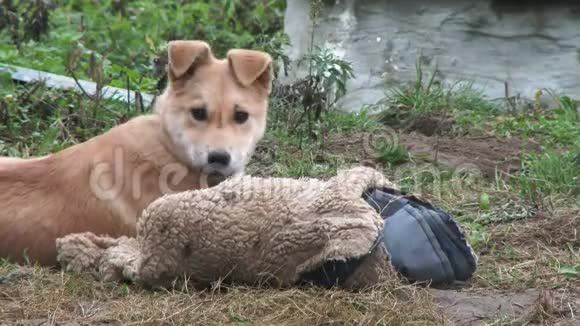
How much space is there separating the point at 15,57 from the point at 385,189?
4.56m

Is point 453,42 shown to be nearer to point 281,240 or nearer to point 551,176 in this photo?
point 551,176

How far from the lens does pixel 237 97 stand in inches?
197


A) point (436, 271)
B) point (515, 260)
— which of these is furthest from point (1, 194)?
point (515, 260)

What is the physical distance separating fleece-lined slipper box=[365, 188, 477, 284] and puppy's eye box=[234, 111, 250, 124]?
922 millimetres

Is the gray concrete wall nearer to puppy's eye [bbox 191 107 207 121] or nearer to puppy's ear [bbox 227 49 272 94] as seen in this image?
Result: puppy's ear [bbox 227 49 272 94]

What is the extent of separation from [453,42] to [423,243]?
473 cm

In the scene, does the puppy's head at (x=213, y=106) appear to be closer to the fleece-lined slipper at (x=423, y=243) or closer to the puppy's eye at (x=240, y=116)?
the puppy's eye at (x=240, y=116)

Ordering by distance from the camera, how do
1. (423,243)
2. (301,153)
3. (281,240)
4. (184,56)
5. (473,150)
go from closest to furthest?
(281,240) → (423,243) → (184,56) → (301,153) → (473,150)

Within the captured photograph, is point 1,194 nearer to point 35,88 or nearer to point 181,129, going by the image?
point 181,129

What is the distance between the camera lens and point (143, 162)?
483 centimetres

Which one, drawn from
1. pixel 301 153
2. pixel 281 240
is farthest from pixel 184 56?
pixel 301 153

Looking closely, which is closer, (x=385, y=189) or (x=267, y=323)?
(x=267, y=323)

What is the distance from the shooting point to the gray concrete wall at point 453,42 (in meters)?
8.40

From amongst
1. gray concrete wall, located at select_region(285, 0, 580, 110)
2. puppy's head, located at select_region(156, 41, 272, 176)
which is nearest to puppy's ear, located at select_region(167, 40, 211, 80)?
puppy's head, located at select_region(156, 41, 272, 176)
